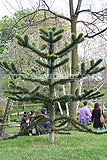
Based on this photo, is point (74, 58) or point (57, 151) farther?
point (74, 58)

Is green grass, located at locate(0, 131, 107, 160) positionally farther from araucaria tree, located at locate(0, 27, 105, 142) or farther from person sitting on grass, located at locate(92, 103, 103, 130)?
person sitting on grass, located at locate(92, 103, 103, 130)

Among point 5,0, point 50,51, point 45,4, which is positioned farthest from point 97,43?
point 50,51

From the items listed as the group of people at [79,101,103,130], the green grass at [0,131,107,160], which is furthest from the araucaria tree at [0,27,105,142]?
the group of people at [79,101,103,130]

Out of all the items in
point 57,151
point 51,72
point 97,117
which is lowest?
point 57,151

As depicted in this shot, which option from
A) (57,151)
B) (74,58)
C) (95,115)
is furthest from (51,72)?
(95,115)

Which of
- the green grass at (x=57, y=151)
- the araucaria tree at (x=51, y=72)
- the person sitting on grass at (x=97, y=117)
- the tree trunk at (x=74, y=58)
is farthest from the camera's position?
the tree trunk at (x=74, y=58)

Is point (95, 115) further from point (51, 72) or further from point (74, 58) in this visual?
point (51, 72)

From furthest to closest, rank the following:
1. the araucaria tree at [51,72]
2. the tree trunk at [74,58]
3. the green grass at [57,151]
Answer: the tree trunk at [74,58], the araucaria tree at [51,72], the green grass at [57,151]

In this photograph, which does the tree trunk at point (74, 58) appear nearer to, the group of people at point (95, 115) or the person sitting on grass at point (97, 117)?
the group of people at point (95, 115)

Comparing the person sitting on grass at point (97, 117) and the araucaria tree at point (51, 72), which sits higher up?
the araucaria tree at point (51, 72)

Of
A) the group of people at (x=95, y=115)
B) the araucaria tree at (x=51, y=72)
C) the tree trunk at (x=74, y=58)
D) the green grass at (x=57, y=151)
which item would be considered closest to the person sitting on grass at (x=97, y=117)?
the group of people at (x=95, y=115)

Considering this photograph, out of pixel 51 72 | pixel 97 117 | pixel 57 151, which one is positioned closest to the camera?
pixel 57 151

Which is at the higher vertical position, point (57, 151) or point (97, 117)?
point (97, 117)

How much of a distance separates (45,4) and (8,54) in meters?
5.97
